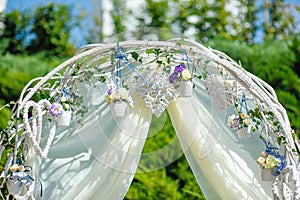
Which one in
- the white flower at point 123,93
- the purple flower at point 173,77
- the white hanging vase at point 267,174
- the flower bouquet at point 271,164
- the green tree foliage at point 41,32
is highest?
the green tree foliage at point 41,32

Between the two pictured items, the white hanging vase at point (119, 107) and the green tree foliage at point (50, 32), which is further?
the green tree foliage at point (50, 32)

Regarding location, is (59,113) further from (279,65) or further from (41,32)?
(41,32)

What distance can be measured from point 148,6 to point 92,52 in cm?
436

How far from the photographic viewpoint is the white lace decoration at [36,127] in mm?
1927

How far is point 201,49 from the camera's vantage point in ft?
6.82

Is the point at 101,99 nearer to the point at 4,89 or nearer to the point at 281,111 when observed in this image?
the point at 281,111

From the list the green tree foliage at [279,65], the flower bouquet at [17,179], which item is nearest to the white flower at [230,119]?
the flower bouquet at [17,179]

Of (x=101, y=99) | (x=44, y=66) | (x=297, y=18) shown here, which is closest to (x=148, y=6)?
(x=297, y=18)

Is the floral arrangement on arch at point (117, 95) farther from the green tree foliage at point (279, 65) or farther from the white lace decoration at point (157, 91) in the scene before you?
the green tree foliage at point (279, 65)

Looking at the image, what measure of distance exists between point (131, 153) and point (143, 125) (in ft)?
0.43

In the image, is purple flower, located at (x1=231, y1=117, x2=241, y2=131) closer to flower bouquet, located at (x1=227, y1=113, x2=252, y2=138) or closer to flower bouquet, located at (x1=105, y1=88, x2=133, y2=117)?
flower bouquet, located at (x1=227, y1=113, x2=252, y2=138)

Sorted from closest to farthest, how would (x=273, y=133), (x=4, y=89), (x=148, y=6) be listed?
1. (x=273, y=133)
2. (x=4, y=89)
3. (x=148, y=6)

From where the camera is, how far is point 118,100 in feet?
6.66

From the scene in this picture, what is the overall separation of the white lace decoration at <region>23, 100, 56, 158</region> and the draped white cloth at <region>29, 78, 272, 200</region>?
0.16m
